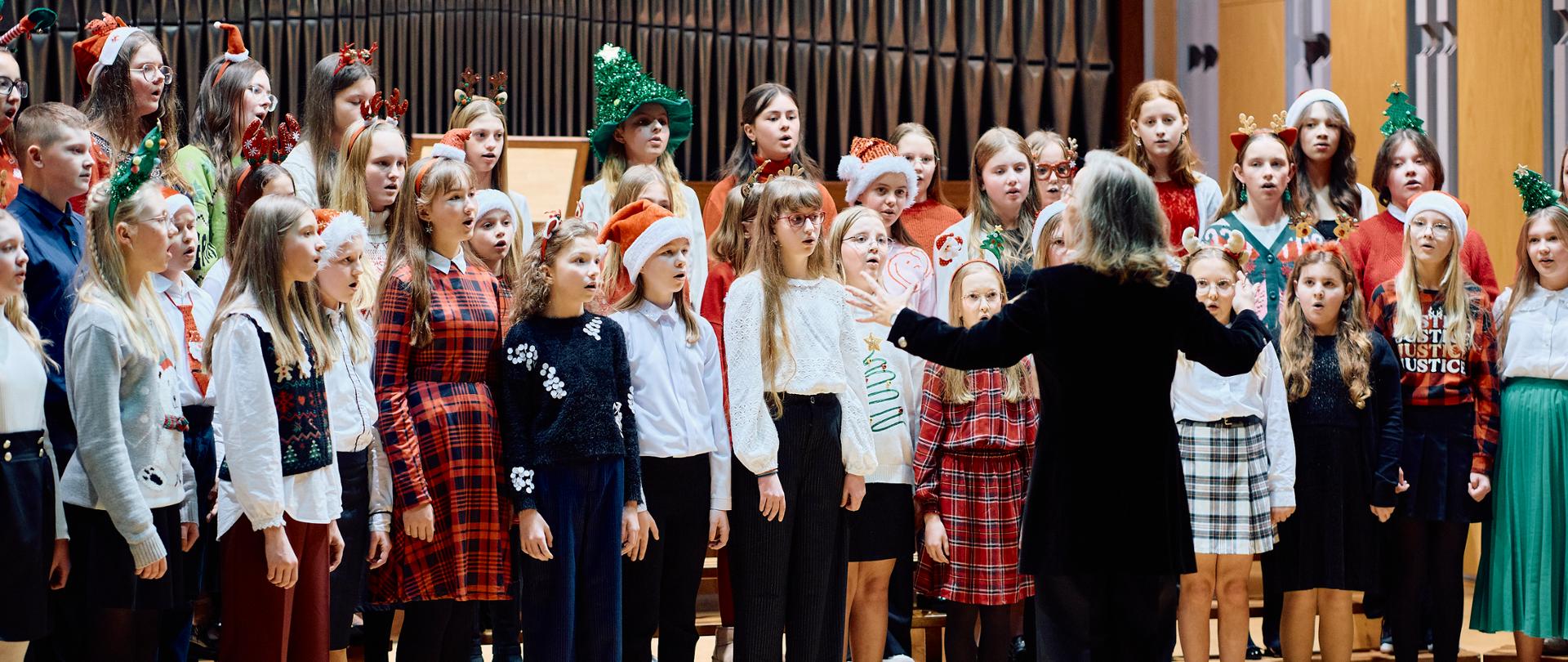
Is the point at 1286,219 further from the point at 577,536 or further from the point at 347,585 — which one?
the point at 347,585

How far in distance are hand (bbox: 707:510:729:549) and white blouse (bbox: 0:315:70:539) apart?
4.39ft

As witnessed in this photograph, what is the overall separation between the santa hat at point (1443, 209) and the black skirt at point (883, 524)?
1.63 m

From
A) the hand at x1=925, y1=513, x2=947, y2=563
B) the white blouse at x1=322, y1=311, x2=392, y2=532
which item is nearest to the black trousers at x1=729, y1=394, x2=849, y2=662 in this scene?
the hand at x1=925, y1=513, x2=947, y2=563

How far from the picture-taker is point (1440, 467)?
4.27 m

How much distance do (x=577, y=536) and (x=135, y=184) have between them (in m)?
1.13

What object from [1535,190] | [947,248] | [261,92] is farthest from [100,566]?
[1535,190]

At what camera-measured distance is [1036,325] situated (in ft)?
9.43

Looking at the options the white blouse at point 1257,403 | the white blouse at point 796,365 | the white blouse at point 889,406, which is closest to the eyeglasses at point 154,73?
the white blouse at point 796,365

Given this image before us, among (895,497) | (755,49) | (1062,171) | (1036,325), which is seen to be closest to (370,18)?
(755,49)

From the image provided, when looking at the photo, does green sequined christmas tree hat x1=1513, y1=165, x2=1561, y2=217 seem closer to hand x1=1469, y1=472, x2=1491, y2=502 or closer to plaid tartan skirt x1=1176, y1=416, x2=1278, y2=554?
hand x1=1469, y1=472, x2=1491, y2=502

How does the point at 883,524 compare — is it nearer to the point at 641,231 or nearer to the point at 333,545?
the point at 641,231

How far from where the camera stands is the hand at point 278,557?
295 cm

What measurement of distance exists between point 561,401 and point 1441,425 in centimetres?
246

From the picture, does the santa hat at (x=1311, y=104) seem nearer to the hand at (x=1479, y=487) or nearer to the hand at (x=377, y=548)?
the hand at (x=1479, y=487)
